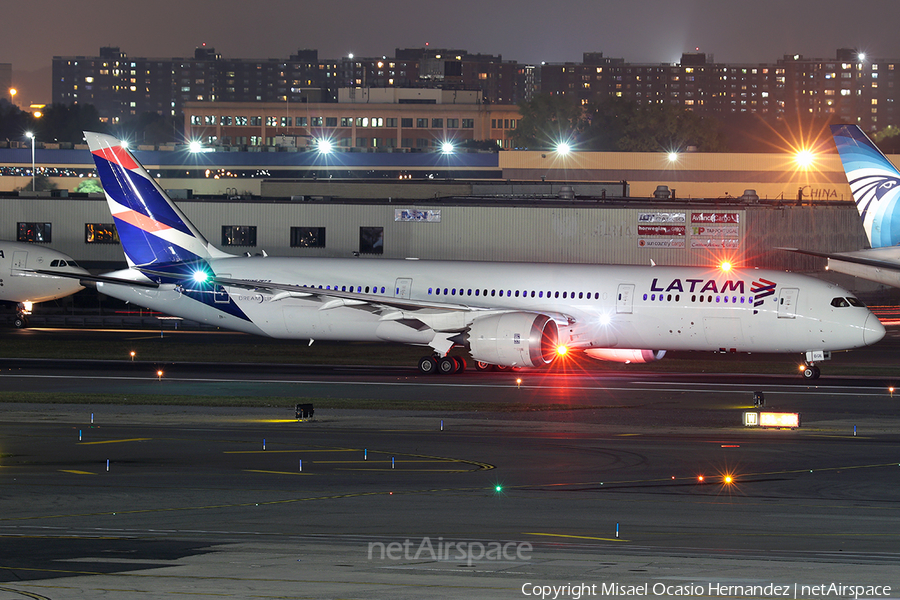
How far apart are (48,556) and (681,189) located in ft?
368

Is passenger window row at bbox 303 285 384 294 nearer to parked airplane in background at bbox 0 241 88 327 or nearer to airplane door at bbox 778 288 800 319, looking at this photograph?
airplane door at bbox 778 288 800 319

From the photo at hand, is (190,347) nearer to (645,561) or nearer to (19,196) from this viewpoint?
(19,196)

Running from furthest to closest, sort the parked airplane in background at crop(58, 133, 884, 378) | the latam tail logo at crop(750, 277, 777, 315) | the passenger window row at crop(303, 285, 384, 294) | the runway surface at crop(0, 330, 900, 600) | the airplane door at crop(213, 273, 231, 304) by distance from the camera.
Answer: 1. the airplane door at crop(213, 273, 231, 304)
2. the passenger window row at crop(303, 285, 384, 294)
3. the latam tail logo at crop(750, 277, 777, 315)
4. the parked airplane in background at crop(58, 133, 884, 378)
5. the runway surface at crop(0, 330, 900, 600)

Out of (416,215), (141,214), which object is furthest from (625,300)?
(416,215)

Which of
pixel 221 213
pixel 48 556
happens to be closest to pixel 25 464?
pixel 48 556

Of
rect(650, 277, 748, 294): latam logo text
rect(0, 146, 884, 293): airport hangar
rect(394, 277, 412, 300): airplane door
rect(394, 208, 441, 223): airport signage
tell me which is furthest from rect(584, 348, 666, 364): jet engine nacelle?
rect(394, 208, 441, 223): airport signage

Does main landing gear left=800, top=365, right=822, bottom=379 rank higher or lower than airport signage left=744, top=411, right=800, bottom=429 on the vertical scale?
higher

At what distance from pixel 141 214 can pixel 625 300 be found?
805 inches

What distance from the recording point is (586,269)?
45094 millimetres

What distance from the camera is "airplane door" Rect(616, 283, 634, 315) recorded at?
43.3 metres

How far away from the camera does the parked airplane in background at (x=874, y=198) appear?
42.2 m

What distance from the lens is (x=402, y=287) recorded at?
4591cm

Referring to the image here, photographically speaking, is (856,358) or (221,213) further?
(221,213)

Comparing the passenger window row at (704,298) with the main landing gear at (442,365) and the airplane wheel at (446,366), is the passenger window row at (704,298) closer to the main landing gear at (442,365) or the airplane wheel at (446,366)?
the main landing gear at (442,365)
